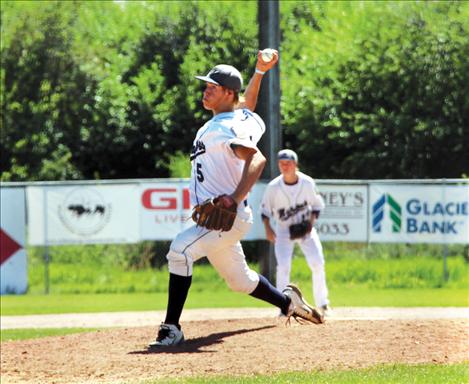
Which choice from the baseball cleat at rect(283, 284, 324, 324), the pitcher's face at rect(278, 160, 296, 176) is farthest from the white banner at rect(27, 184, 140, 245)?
the baseball cleat at rect(283, 284, 324, 324)

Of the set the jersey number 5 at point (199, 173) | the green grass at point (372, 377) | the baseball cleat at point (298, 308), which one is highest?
the jersey number 5 at point (199, 173)

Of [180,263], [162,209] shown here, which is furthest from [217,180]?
[162,209]

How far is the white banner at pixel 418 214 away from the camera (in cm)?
1773

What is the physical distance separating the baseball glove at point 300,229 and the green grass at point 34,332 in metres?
2.57

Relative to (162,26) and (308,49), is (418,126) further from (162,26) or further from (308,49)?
(162,26)

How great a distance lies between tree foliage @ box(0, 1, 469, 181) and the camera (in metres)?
26.2

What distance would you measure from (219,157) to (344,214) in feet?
30.5

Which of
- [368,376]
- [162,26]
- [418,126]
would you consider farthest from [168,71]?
[368,376]

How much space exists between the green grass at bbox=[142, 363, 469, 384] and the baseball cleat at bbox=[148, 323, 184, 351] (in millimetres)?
1331

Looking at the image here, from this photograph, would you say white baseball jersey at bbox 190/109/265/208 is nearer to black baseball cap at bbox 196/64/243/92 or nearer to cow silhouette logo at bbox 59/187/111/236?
black baseball cap at bbox 196/64/243/92

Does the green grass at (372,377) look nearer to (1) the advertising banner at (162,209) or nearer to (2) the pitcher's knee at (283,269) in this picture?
(2) the pitcher's knee at (283,269)

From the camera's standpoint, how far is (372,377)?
7.62 m

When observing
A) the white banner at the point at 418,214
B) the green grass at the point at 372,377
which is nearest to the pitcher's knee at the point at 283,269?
the green grass at the point at 372,377

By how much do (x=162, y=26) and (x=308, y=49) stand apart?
5.54 metres
